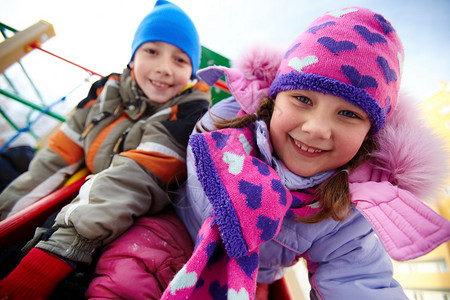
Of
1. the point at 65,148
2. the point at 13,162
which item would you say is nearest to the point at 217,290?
the point at 65,148

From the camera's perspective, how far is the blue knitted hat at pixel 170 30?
0.92 m

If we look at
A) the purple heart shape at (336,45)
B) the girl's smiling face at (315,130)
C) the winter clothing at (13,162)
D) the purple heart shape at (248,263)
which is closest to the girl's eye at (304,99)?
the girl's smiling face at (315,130)

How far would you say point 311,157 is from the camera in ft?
1.77

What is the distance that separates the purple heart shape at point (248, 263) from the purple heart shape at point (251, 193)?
0.35 feet

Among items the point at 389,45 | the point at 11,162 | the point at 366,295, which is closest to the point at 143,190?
the point at 366,295

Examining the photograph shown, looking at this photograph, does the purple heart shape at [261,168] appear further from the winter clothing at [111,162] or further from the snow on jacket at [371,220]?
the winter clothing at [111,162]

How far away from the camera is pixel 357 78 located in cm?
48

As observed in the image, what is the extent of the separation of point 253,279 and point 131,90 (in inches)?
34.0

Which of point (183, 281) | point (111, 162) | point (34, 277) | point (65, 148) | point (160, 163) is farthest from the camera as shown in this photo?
point (65, 148)

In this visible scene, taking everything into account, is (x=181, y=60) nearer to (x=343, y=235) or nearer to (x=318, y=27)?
(x=318, y=27)

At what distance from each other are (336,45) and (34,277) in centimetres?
82

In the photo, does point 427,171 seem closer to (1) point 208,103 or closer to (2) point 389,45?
(2) point 389,45

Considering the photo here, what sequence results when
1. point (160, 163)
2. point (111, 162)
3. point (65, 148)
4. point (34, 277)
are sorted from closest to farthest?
point (34, 277)
point (160, 163)
point (111, 162)
point (65, 148)

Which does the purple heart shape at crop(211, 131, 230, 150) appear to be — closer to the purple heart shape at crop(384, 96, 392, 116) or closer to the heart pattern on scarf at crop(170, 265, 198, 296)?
the heart pattern on scarf at crop(170, 265, 198, 296)
